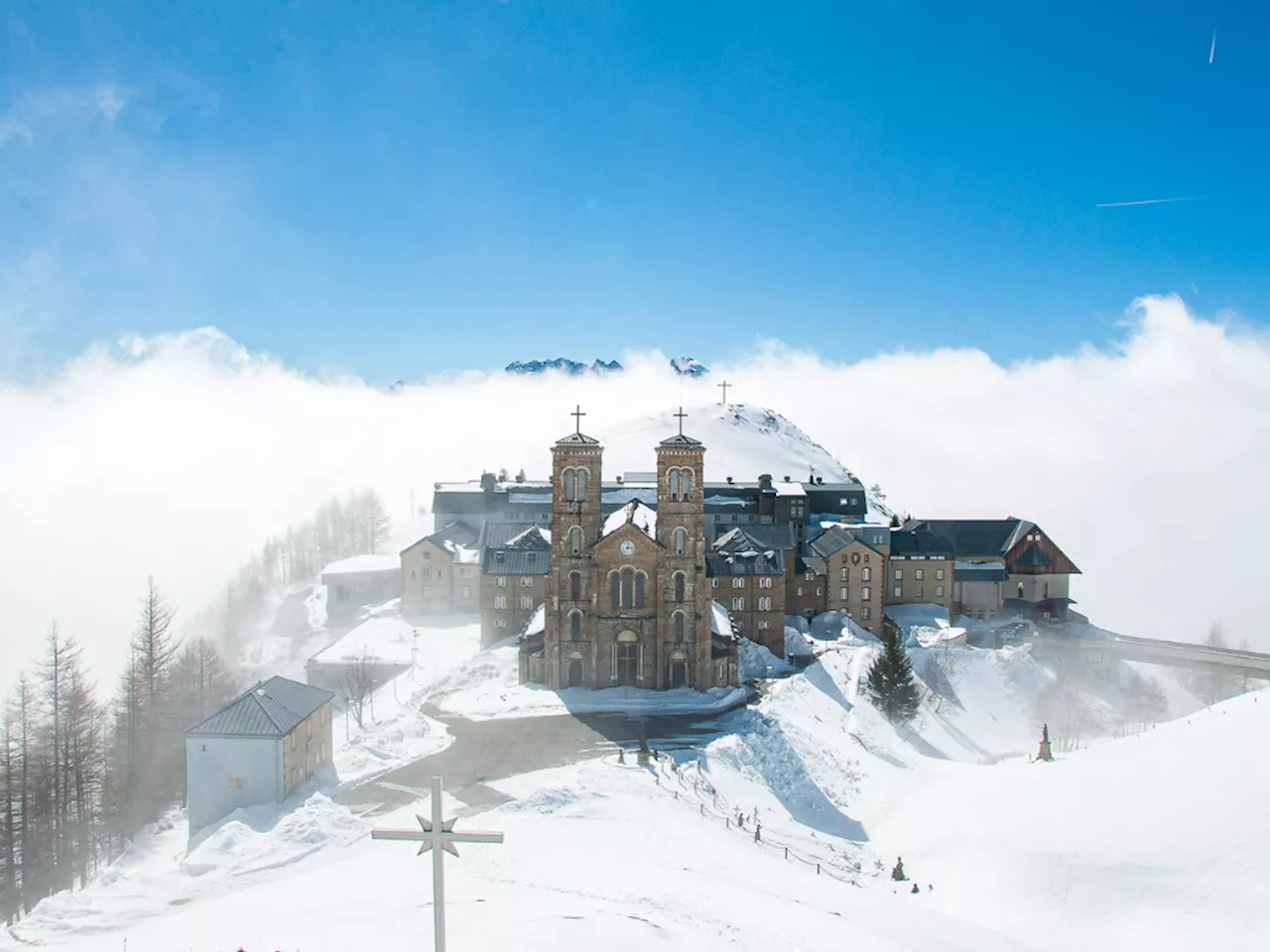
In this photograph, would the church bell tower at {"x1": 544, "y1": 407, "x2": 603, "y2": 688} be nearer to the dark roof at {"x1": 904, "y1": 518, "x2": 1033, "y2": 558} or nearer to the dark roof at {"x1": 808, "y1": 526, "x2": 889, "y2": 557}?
the dark roof at {"x1": 808, "y1": 526, "x2": 889, "y2": 557}

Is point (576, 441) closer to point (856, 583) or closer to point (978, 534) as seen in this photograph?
point (856, 583)

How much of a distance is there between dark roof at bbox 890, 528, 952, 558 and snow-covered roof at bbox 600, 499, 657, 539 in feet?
110

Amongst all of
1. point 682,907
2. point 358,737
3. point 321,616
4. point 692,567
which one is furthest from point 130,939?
point 321,616

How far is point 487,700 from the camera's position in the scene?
5250 cm

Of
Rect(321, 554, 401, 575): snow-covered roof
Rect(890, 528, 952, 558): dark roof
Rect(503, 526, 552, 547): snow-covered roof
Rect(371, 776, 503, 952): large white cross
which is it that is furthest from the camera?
Rect(321, 554, 401, 575): snow-covered roof

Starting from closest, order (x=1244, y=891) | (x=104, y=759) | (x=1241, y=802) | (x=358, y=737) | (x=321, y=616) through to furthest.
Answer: (x=1244, y=891) < (x=1241, y=802) < (x=358, y=737) < (x=104, y=759) < (x=321, y=616)

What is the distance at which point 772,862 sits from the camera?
3145 centimetres

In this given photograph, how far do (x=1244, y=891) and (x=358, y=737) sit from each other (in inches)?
1507

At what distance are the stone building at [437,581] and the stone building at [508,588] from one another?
12.8m

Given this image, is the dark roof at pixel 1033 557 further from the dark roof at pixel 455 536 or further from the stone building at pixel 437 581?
the dark roof at pixel 455 536

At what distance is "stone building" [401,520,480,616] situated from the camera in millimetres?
79250

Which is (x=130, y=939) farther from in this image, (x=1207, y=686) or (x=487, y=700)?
(x=1207, y=686)

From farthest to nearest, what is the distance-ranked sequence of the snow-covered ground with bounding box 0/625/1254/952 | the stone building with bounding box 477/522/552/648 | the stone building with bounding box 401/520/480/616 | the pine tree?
the stone building with bounding box 401/520/480/616 → the stone building with bounding box 477/522/552/648 → the pine tree → the snow-covered ground with bounding box 0/625/1254/952

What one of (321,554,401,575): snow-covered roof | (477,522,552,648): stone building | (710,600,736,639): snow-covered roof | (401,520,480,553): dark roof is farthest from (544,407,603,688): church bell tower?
(321,554,401,575): snow-covered roof
